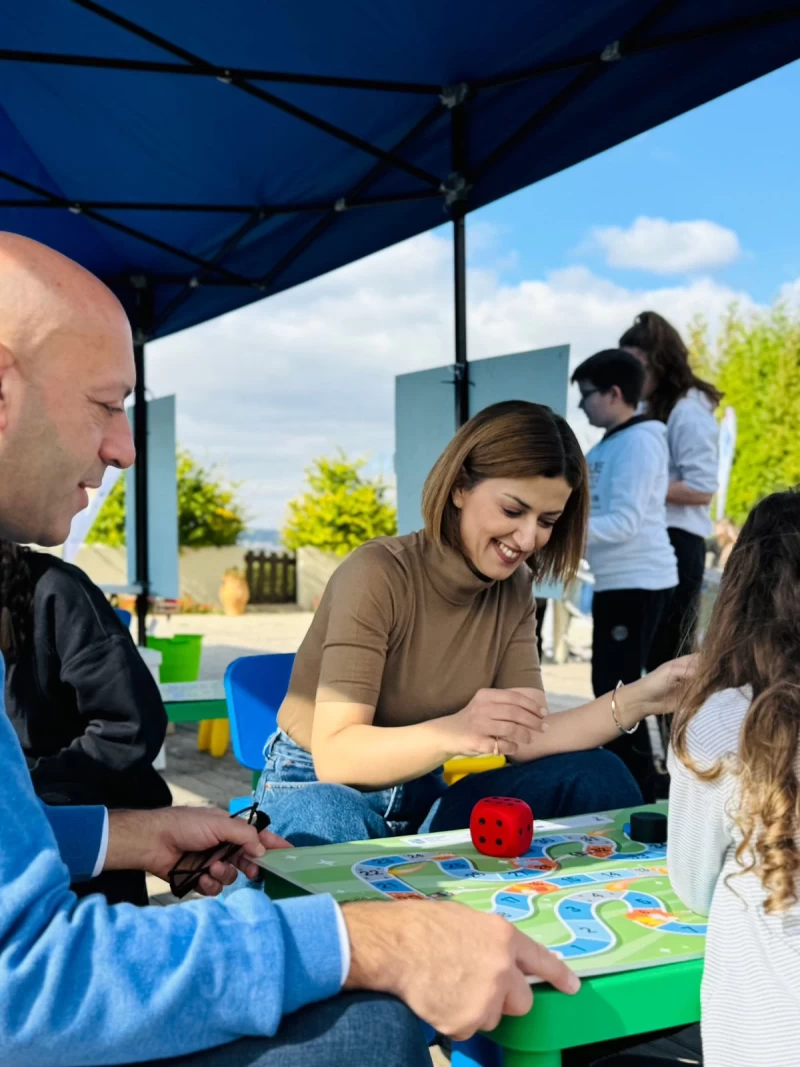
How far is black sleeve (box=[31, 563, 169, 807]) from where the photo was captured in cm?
212

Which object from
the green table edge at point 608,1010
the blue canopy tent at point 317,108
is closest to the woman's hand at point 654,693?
the green table edge at point 608,1010

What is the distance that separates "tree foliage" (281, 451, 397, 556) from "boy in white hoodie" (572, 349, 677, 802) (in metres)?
15.1

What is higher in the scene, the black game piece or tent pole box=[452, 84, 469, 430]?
tent pole box=[452, 84, 469, 430]

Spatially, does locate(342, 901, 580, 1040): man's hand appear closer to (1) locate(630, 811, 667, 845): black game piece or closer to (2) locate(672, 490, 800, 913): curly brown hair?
(2) locate(672, 490, 800, 913): curly brown hair

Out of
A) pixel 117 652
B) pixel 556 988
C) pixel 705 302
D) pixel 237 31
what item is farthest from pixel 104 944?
pixel 705 302

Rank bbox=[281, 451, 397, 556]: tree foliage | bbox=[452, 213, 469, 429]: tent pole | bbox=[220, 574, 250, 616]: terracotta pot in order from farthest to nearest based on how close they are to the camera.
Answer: bbox=[281, 451, 397, 556]: tree foliage < bbox=[220, 574, 250, 616]: terracotta pot < bbox=[452, 213, 469, 429]: tent pole

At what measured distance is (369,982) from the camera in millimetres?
999

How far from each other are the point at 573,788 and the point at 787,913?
35.5 inches

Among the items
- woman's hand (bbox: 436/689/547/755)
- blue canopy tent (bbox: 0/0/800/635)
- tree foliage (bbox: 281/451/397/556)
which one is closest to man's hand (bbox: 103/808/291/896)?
woman's hand (bbox: 436/689/547/755)

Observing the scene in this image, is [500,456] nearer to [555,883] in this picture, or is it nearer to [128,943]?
[555,883]

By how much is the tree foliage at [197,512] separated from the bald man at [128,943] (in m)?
16.7

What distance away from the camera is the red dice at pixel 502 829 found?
161cm

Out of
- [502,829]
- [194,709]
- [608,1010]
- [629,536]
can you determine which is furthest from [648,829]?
[194,709]

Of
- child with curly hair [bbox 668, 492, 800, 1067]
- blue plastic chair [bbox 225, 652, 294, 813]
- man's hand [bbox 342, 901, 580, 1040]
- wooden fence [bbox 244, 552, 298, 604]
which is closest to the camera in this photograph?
man's hand [bbox 342, 901, 580, 1040]
